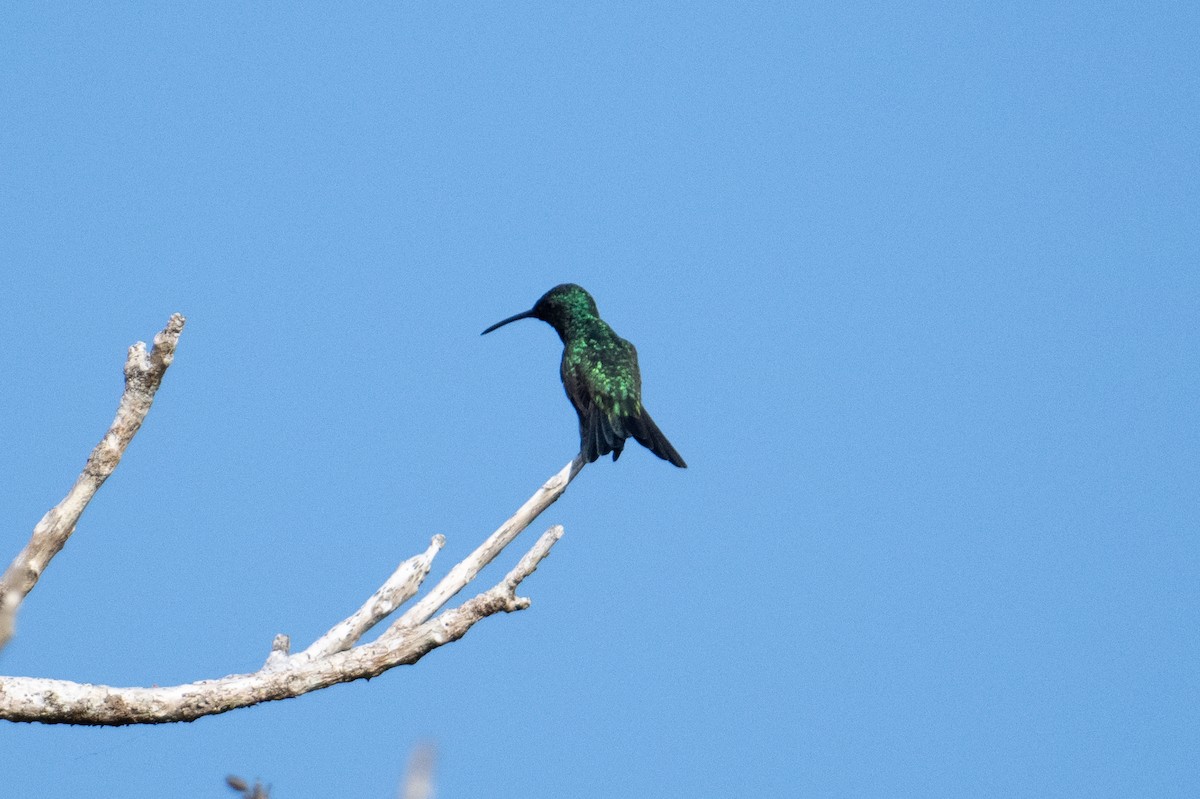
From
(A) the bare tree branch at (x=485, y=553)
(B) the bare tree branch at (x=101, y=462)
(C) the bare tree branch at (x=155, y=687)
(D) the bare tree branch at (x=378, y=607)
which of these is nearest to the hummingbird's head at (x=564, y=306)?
(A) the bare tree branch at (x=485, y=553)

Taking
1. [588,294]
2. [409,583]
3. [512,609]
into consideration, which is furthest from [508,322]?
→ [512,609]

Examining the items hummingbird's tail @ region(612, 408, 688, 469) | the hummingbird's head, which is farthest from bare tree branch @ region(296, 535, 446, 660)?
the hummingbird's head

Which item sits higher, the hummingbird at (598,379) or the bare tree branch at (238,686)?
the hummingbird at (598,379)

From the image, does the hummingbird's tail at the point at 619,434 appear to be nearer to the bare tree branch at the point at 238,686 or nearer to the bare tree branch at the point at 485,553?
the bare tree branch at the point at 485,553

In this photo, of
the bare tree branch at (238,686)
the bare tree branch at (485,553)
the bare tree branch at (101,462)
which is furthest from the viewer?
the bare tree branch at (485,553)

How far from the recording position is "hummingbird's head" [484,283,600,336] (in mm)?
10859

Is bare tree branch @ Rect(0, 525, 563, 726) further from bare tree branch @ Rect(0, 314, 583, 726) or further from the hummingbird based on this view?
the hummingbird

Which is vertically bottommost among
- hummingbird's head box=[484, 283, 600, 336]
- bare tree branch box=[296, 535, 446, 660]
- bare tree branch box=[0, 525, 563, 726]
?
bare tree branch box=[0, 525, 563, 726]

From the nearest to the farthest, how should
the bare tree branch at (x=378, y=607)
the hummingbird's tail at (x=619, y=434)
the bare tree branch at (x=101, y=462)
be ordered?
1. the bare tree branch at (x=101, y=462)
2. the bare tree branch at (x=378, y=607)
3. the hummingbird's tail at (x=619, y=434)

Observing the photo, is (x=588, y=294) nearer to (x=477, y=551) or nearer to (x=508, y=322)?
(x=508, y=322)

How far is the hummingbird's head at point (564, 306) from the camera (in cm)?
1086

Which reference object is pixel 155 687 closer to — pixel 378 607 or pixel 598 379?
pixel 378 607

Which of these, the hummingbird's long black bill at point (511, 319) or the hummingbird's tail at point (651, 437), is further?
the hummingbird's long black bill at point (511, 319)

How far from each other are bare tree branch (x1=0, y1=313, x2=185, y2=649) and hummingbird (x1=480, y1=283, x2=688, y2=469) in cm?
351
